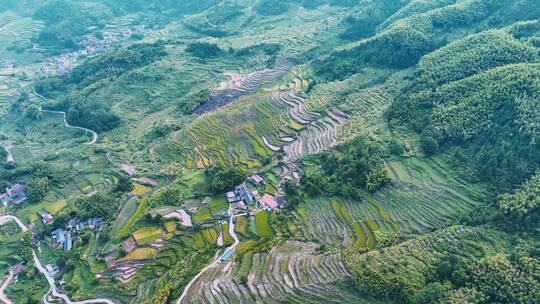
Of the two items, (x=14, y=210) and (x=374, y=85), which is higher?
(x=374, y=85)

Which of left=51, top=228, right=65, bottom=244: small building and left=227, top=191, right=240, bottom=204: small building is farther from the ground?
left=227, top=191, right=240, bottom=204: small building

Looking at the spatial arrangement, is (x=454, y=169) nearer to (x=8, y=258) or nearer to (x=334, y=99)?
(x=334, y=99)

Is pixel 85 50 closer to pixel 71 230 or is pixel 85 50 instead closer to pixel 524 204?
pixel 71 230

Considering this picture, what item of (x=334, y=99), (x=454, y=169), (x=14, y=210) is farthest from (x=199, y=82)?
(x=454, y=169)

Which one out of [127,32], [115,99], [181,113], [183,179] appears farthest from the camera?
[127,32]

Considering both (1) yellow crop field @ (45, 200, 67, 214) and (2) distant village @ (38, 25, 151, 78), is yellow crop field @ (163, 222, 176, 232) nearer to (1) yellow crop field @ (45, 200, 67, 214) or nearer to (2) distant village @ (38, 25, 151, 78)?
(1) yellow crop field @ (45, 200, 67, 214)

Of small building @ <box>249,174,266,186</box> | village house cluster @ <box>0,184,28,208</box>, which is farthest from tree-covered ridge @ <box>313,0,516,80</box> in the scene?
village house cluster @ <box>0,184,28,208</box>
